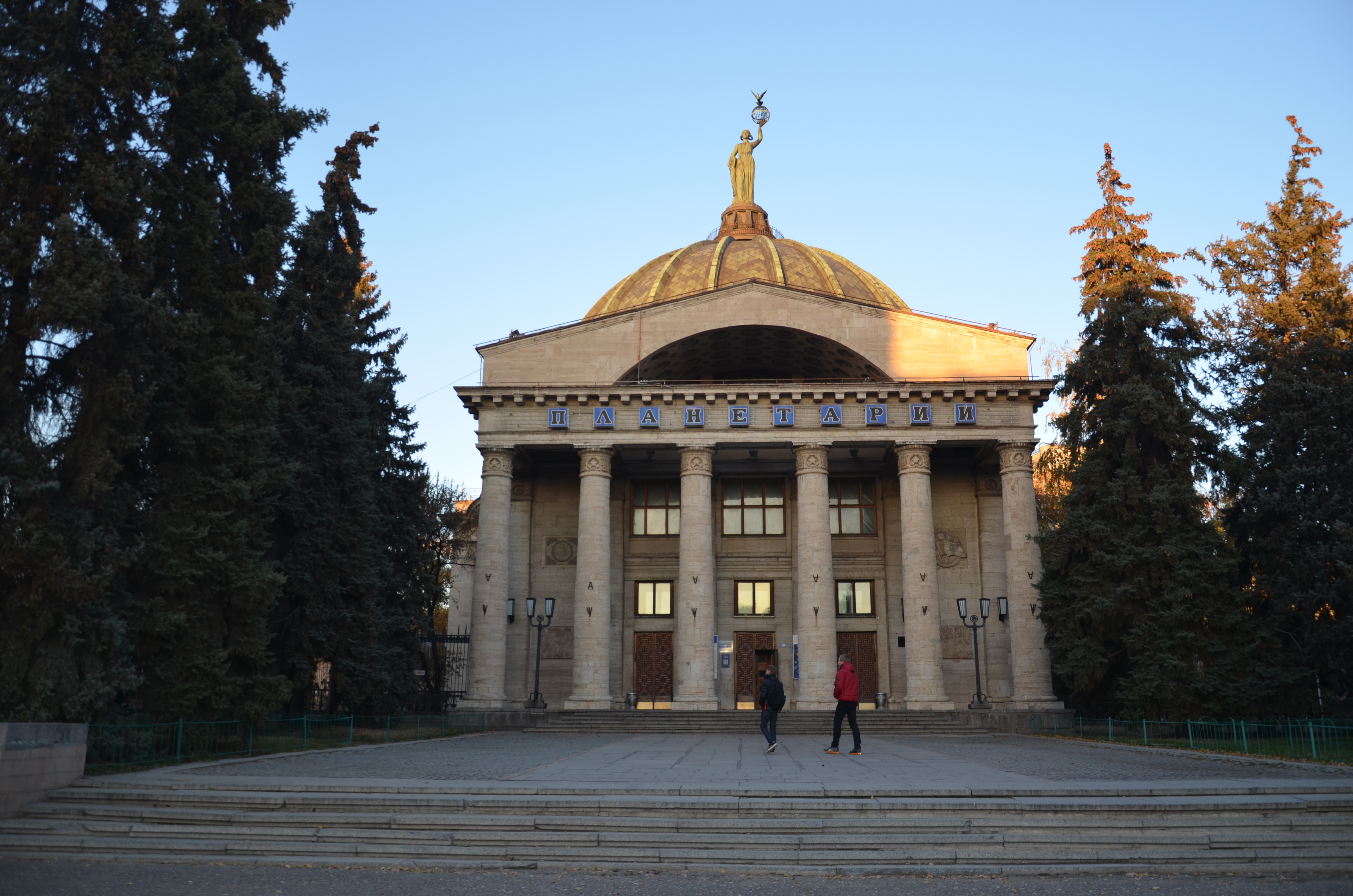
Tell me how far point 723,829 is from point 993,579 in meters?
26.6

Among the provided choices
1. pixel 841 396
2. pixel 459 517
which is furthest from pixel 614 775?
pixel 459 517

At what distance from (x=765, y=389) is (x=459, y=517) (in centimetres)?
1606

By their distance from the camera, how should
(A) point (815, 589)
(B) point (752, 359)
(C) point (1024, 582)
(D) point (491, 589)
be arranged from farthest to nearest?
(B) point (752, 359) → (D) point (491, 589) → (A) point (815, 589) → (C) point (1024, 582)

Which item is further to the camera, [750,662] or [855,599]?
[855,599]

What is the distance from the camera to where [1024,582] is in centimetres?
3152

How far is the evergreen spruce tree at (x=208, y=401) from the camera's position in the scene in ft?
53.3

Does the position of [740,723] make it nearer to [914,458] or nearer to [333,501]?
[914,458]

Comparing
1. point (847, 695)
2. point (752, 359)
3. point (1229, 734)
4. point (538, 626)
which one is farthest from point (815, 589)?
point (847, 695)

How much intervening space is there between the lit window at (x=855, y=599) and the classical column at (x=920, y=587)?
3056 millimetres

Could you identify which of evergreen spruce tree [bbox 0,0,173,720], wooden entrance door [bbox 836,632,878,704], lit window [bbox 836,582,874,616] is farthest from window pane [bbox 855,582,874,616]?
evergreen spruce tree [bbox 0,0,173,720]

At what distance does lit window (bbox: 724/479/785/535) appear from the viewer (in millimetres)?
37406

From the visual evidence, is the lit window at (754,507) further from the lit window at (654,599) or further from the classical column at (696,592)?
the classical column at (696,592)

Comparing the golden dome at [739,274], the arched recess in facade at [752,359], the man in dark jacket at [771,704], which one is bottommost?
the man in dark jacket at [771,704]

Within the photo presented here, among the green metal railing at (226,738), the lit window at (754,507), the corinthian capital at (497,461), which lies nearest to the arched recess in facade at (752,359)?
the lit window at (754,507)
